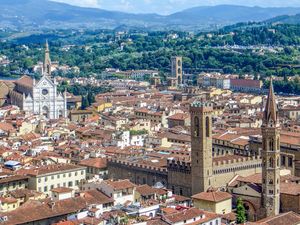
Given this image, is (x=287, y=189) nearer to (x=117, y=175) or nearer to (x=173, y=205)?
(x=173, y=205)

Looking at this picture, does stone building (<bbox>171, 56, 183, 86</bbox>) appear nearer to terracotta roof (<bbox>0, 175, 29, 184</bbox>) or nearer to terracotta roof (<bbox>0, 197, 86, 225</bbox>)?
terracotta roof (<bbox>0, 175, 29, 184</bbox>)

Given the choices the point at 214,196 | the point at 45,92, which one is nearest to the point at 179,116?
the point at 45,92

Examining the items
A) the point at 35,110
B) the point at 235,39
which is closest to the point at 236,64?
the point at 235,39

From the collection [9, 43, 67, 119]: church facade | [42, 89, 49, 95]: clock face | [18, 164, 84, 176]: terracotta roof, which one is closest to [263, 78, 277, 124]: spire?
[18, 164, 84, 176]: terracotta roof

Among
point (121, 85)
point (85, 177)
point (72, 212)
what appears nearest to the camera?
point (72, 212)

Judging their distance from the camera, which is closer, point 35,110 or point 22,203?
point 22,203

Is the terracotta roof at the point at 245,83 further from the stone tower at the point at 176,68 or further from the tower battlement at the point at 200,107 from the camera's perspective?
the tower battlement at the point at 200,107
